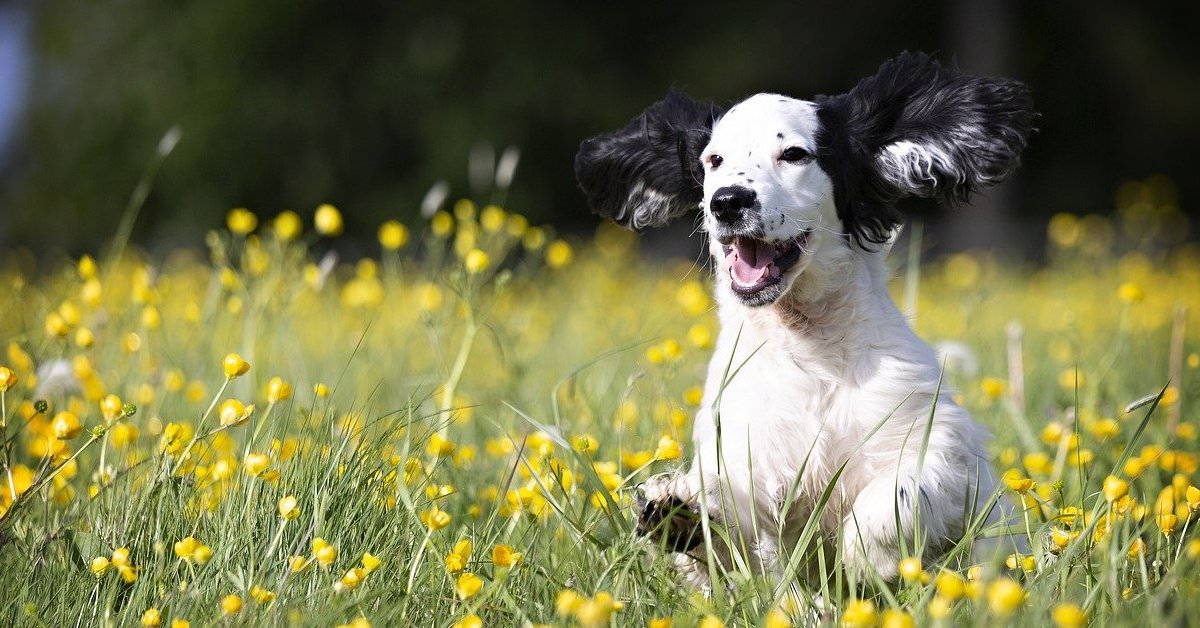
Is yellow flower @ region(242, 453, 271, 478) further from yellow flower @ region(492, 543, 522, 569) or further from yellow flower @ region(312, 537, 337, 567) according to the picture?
yellow flower @ region(492, 543, 522, 569)

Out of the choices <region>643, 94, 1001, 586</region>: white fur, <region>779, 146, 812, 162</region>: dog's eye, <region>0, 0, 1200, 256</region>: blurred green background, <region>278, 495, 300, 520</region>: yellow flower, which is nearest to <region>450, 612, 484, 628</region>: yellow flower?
<region>278, 495, 300, 520</region>: yellow flower

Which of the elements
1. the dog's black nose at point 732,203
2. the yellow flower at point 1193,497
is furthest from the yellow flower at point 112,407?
the yellow flower at point 1193,497

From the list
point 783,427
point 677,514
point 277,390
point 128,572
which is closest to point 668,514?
point 677,514

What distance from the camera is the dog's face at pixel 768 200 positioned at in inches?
112

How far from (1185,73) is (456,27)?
1051 cm

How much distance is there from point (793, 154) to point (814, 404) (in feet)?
2.00

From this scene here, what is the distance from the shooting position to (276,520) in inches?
97.1

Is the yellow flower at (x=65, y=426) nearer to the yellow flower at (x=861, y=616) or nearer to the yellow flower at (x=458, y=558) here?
the yellow flower at (x=458, y=558)

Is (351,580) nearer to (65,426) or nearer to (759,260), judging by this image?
(65,426)

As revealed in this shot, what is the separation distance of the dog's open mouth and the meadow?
0.34 m

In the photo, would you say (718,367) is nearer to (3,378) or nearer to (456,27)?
(3,378)

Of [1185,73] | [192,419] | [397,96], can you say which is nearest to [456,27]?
[397,96]

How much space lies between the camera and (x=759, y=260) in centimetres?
294

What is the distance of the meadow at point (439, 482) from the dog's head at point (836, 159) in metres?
0.38
